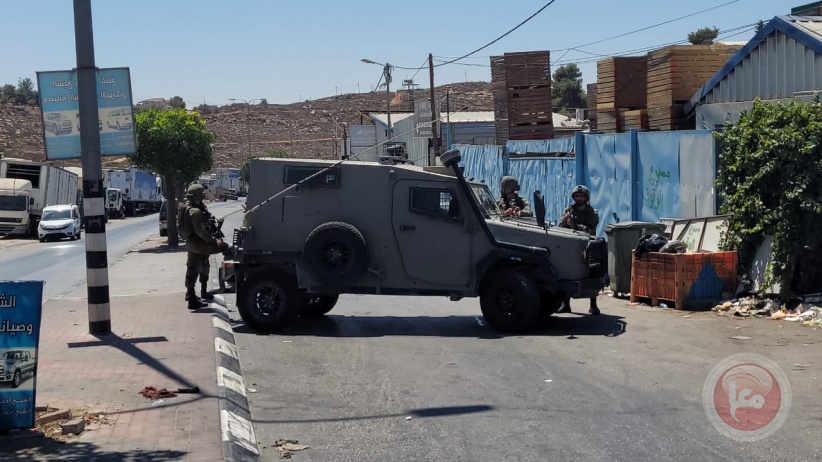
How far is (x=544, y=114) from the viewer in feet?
90.3

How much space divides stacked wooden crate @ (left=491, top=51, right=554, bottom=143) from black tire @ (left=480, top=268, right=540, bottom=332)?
15.3 meters

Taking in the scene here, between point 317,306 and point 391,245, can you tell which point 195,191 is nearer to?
point 317,306

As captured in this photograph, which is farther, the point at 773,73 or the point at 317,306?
the point at 773,73

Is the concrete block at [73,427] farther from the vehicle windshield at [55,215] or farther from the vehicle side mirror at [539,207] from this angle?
the vehicle windshield at [55,215]

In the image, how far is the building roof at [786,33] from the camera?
1630cm

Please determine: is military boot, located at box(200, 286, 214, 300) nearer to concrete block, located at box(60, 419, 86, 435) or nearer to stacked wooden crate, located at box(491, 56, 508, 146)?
concrete block, located at box(60, 419, 86, 435)

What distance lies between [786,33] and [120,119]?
11.6 metres

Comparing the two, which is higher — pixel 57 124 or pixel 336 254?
pixel 57 124

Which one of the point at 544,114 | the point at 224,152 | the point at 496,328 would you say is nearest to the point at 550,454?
the point at 496,328

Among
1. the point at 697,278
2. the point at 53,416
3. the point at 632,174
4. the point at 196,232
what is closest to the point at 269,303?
the point at 196,232

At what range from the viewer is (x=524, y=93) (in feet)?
88.9

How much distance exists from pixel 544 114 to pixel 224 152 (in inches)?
4295
